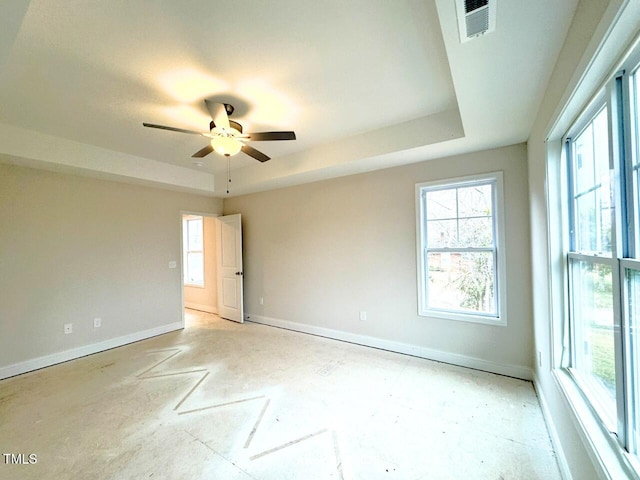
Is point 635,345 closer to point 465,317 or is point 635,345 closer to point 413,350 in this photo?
point 465,317

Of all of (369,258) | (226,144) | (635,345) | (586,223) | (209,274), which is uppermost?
(226,144)

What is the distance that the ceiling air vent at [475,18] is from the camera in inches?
46.2

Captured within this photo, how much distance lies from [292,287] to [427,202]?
98.0 inches

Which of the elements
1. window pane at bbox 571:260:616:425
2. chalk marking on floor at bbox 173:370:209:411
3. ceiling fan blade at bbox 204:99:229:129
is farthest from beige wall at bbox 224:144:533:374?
ceiling fan blade at bbox 204:99:229:129

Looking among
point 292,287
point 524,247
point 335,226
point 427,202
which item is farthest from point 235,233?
point 524,247

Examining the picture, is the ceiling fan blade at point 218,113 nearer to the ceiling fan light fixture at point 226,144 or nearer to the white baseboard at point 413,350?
the ceiling fan light fixture at point 226,144

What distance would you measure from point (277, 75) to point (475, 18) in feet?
4.41

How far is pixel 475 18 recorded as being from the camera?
1246 mm

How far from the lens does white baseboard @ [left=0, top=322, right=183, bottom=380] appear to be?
3039mm

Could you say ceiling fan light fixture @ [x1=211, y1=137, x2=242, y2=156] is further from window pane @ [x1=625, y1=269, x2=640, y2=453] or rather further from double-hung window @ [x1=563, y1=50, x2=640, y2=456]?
window pane @ [x1=625, y1=269, x2=640, y2=453]

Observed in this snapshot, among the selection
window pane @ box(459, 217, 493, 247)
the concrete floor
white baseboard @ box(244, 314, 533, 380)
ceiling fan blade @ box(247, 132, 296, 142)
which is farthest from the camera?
window pane @ box(459, 217, 493, 247)

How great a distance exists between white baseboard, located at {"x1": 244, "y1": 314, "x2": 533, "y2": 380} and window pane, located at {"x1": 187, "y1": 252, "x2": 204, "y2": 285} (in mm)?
2494

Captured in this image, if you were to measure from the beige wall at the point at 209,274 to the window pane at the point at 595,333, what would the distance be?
5.53 metres

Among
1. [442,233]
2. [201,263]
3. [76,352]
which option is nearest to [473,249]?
[442,233]
